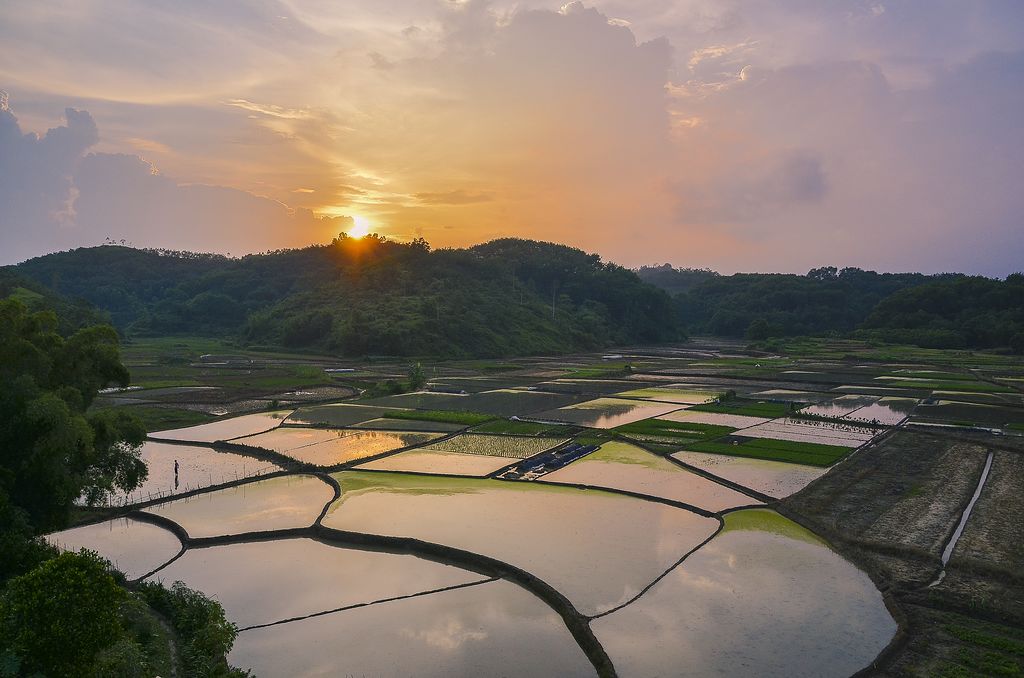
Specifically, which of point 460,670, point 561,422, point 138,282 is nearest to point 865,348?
point 561,422

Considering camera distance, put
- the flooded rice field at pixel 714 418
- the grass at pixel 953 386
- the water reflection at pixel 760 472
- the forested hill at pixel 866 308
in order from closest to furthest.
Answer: the water reflection at pixel 760 472, the flooded rice field at pixel 714 418, the grass at pixel 953 386, the forested hill at pixel 866 308

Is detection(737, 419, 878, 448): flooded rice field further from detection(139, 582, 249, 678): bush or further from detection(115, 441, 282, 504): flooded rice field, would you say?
detection(139, 582, 249, 678): bush

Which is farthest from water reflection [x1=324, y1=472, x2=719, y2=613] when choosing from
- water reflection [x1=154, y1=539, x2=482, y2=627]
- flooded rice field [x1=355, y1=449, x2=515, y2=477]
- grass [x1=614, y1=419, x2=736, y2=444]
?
grass [x1=614, y1=419, x2=736, y2=444]

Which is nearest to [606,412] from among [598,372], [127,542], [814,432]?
[814,432]

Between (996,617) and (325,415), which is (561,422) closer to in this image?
(325,415)

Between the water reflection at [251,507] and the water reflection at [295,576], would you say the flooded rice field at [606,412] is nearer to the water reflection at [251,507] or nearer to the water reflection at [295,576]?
the water reflection at [251,507]

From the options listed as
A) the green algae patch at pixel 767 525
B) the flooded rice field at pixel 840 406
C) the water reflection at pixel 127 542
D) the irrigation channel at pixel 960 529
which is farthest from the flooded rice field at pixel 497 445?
the flooded rice field at pixel 840 406
